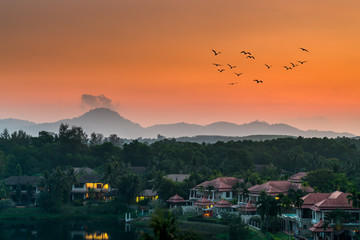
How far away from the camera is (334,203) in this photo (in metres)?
61.8

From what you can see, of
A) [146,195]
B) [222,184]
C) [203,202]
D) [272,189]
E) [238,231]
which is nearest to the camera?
[238,231]

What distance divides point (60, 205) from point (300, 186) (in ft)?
137

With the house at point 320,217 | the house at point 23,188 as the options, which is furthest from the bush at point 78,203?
the house at point 320,217

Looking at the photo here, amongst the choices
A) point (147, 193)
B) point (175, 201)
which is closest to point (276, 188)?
point (175, 201)

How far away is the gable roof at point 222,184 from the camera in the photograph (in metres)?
91.6

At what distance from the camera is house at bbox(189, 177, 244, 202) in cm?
9144

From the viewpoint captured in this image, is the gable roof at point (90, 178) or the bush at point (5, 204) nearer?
the bush at point (5, 204)

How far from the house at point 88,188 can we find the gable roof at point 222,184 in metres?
23.2

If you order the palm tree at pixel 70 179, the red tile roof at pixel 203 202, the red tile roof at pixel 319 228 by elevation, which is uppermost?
the palm tree at pixel 70 179

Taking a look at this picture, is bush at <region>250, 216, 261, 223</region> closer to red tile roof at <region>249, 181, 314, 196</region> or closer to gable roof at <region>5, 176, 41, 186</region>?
red tile roof at <region>249, 181, 314, 196</region>

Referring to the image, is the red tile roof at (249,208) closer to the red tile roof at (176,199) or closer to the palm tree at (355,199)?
the red tile roof at (176,199)

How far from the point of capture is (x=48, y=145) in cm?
13500

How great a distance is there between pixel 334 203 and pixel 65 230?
39412 mm

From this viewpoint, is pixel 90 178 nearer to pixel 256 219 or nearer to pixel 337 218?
pixel 256 219
